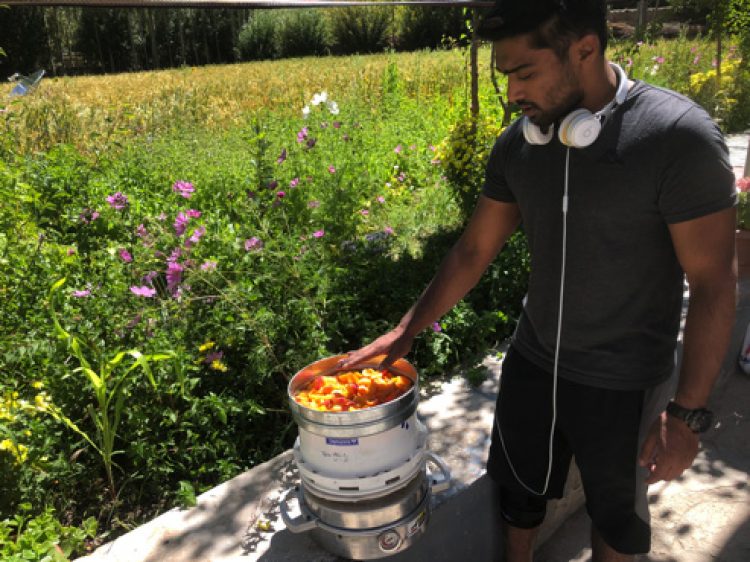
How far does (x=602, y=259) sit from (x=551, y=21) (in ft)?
2.15

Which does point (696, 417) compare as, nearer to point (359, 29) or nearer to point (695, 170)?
point (695, 170)

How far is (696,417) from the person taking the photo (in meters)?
1.80

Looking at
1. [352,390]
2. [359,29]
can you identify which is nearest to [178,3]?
[352,390]

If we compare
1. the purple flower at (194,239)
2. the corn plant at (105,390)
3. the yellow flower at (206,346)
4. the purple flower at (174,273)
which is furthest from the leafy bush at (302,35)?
the corn plant at (105,390)

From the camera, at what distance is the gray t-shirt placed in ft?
5.43

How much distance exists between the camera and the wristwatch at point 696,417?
5.86 feet

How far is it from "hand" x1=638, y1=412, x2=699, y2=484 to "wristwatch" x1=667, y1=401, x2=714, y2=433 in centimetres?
1

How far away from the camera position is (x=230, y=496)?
2.58 metres

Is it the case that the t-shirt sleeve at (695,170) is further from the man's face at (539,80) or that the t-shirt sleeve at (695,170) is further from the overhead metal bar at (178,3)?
the overhead metal bar at (178,3)

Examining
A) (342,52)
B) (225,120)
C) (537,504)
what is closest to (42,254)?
(537,504)

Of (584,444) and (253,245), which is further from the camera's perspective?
(253,245)

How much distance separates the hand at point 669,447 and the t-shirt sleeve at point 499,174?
823 millimetres

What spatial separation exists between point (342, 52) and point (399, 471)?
38177 millimetres

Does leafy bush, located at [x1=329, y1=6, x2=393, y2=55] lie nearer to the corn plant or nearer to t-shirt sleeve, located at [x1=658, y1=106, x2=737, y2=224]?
the corn plant
